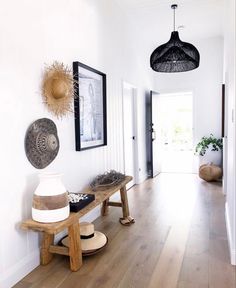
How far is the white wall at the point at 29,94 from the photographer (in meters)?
1.94

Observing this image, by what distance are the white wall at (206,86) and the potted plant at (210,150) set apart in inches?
12.8

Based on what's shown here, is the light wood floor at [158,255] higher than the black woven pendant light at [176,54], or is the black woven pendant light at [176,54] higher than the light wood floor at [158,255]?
the black woven pendant light at [176,54]

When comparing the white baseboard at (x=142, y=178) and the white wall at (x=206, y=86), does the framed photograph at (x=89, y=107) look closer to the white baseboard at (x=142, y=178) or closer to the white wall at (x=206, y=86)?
the white baseboard at (x=142, y=178)

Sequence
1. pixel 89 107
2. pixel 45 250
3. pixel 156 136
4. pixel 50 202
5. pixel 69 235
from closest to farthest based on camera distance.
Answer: pixel 50 202 < pixel 69 235 < pixel 45 250 < pixel 89 107 < pixel 156 136

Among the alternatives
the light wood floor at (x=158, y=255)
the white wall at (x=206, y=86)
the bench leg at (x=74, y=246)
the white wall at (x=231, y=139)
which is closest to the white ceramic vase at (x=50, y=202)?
the bench leg at (x=74, y=246)

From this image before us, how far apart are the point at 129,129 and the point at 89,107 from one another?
192 centimetres

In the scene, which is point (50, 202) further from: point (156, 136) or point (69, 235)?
point (156, 136)

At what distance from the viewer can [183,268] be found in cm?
216

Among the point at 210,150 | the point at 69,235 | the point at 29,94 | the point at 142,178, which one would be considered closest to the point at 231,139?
the point at 69,235

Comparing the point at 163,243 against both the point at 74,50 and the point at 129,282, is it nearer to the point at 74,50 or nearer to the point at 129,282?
the point at 129,282

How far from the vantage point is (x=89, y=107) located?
3.17m

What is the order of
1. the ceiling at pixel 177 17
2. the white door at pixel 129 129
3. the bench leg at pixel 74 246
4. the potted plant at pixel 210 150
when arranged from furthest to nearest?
the potted plant at pixel 210 150 < the white door at pixel 129 129 < the ceiling at pixel 177 17 < the bench leg at pixel 74 246

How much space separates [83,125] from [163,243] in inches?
60.4

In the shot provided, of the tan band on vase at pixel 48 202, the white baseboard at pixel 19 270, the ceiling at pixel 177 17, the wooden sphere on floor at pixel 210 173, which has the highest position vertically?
the ceiling at pixel 177 17
